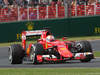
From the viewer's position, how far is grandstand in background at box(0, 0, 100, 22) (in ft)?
92.0

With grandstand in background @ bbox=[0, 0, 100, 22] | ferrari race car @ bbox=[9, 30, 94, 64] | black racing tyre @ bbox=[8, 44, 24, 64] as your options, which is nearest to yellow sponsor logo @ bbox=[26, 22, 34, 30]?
grandstand in background @ bbox=[0, 0, 100, 22]

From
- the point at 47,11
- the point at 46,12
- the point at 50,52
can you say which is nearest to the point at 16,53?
the point at 50,52

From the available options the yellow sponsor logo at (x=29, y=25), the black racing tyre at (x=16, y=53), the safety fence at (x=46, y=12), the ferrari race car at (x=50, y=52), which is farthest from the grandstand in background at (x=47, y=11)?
the black racing tyre at (x=16, y=53)

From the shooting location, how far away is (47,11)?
95.2 feet

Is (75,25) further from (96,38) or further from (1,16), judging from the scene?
(1,16)

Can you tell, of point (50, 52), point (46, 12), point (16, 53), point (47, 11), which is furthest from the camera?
point (46, 12)

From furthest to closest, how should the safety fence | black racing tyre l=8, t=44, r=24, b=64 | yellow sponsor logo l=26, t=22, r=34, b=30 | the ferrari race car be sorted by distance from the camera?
yellow sponsor logo l=26, t=22, r=34, b=30 < the safety fence < black racing tyre l=8, t=44, r=24, b=64 < the ferrari race car

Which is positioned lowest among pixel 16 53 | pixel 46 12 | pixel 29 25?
pixel 16 53

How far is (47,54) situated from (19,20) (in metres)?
13.9

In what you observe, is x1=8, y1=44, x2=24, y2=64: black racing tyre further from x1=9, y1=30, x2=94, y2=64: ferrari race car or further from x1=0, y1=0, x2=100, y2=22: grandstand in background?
x1=0, y1=0, x2=100, y2=22: grandstand in background

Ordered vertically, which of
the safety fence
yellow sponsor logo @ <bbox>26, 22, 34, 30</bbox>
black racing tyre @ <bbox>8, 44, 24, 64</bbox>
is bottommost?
black racing tyre @ <bbox>8, 44, 24, 64</bbox>

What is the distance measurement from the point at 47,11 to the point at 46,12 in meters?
0.21

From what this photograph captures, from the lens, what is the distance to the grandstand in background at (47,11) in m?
28.0

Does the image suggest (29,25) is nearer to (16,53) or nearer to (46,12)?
(46,12)
